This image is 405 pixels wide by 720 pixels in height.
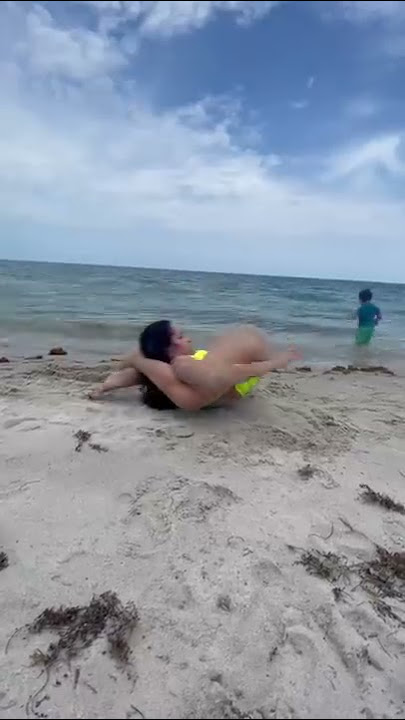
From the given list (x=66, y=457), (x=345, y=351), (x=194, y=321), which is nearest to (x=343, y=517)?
(x=66, y=457)

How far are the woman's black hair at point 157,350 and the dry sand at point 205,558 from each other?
172 millimetres

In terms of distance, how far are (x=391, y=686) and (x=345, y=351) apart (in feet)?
30.3

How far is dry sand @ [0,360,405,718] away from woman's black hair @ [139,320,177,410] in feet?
0.56

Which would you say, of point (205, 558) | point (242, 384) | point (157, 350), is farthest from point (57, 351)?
point (205, 558)

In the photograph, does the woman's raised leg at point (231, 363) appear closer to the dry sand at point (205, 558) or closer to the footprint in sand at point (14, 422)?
the dry sand at point (205, 558)

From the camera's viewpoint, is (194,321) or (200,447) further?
(194,321)

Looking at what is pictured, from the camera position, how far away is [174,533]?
2.76 meters

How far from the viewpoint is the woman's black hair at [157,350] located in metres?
4.23

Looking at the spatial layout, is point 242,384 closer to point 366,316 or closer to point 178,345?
point 178,345

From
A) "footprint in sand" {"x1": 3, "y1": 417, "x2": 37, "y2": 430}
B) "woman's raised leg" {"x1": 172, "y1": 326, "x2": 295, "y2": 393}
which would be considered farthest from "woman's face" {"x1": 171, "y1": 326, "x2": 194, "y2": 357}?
"footprint in sand" {"x1": 3, "y1": 417, "x2": 37, "y2": 430}

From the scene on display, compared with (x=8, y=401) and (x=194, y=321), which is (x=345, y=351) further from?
(x=8, y=401)

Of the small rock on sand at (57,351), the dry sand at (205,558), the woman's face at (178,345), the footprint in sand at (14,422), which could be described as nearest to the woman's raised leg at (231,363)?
the woman's face at (178,345)

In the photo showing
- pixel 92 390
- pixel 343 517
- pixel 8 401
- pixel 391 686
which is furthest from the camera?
pixel 92 390

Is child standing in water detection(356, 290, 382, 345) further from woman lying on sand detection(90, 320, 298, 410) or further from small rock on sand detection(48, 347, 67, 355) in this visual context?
woman lying on sand detection(90, 320, 298, 410)
